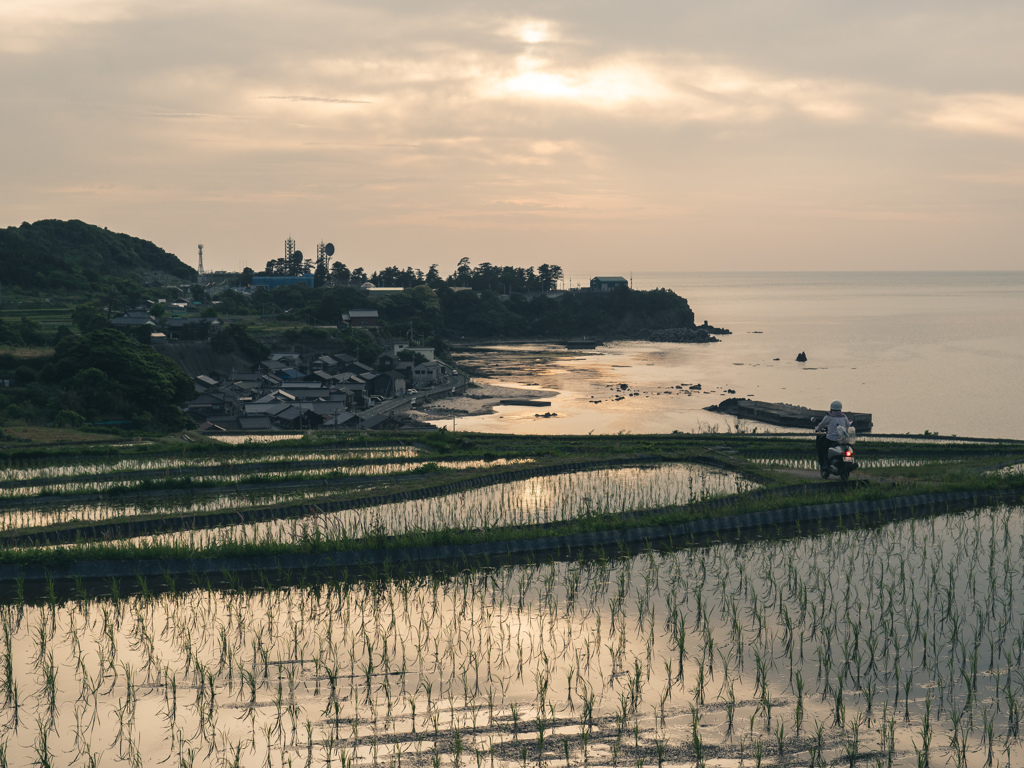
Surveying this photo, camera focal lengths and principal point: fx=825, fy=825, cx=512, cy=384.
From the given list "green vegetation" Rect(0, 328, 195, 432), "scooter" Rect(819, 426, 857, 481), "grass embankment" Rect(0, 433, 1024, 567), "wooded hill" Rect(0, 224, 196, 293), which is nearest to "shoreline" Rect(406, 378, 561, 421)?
"green vegetation" Rect(0, 328, 195, 432)

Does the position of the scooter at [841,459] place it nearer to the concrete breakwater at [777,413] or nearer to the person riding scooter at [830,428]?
the person riding scooter at [830,428]

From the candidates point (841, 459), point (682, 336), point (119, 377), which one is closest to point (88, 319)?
point (119, 377)

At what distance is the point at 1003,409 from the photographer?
164 ft

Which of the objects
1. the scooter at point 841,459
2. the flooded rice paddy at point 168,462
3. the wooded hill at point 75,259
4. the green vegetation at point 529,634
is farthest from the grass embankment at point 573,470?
the wooded hill at point 75,259

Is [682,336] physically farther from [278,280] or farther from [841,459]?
[841,459]

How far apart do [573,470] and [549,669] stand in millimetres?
12390

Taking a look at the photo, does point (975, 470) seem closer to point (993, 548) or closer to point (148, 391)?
point (993, 548)

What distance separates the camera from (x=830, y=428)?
15.9 meters

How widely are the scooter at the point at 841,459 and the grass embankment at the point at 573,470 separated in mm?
297

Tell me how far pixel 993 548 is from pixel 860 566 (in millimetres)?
2385

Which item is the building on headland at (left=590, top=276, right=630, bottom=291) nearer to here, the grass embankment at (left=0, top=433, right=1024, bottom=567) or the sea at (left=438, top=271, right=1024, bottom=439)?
the sea at (left=438, top=271, right=1024, bottom=439)

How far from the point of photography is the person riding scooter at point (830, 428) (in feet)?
50.6

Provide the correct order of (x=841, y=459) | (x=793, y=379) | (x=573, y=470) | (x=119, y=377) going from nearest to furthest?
(x=841, y=459), (x=573, y=470), (x=119, y=377), (x=793, y=379)

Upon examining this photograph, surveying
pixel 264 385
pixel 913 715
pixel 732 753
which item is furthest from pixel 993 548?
pixel 264 385
